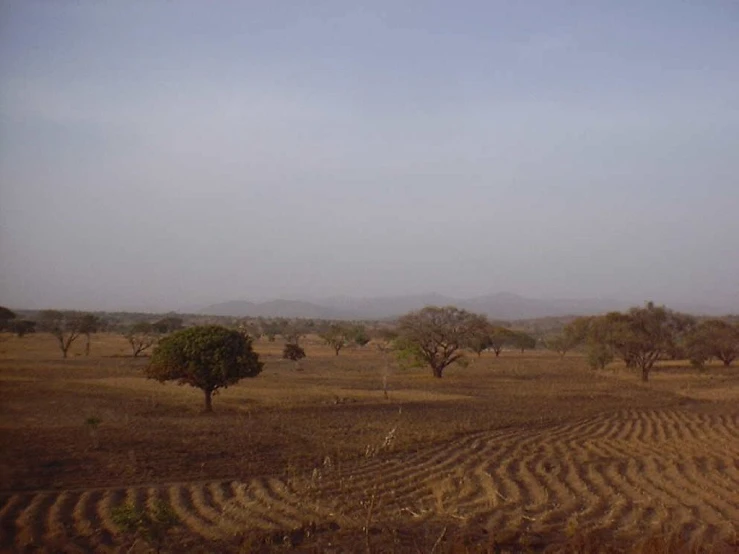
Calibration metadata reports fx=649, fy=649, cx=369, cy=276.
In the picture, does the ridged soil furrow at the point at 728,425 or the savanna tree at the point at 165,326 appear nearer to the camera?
the ridged soil furrow at the point at 728,425

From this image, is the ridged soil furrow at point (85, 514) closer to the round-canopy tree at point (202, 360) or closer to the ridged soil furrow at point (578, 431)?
the round-canopy tree at point (202, 360)

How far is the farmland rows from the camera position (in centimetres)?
955

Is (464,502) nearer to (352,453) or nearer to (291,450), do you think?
(352,453)

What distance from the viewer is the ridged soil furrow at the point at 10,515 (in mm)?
8812

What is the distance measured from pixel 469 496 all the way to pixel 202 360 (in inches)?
514

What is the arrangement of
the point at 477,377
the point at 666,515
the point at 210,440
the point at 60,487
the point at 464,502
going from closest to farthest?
the point at 666,515 → the point at 464,502 → the point at 60,487 → the point at 210,440 → the point at 477,377

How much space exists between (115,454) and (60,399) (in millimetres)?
10724

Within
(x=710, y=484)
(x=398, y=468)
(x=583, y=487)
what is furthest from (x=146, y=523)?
(x=710, y=484)

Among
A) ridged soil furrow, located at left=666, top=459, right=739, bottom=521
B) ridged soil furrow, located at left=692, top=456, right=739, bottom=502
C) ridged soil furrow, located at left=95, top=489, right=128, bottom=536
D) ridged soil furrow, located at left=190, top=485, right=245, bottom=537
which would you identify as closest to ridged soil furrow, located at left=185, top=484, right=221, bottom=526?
ridged soil furrow, located at left=190, top=485, right=245, bottom=537

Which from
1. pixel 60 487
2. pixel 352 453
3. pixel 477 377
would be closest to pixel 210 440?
pixel 352 453

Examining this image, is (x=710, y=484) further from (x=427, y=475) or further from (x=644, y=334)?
(x=644, y=334)

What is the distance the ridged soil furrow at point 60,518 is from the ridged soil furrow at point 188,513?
155 cm

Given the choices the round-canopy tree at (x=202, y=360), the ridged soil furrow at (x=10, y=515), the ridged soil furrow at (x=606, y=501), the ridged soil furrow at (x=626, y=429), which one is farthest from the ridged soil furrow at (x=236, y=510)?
the ridged soil furrow at (x=626, y=429)

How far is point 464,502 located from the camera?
36.5ft
